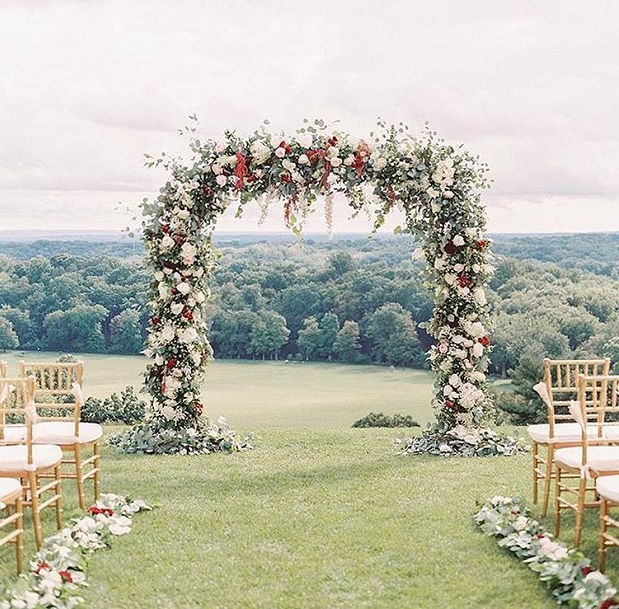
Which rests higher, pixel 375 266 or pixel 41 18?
pixel 41 18

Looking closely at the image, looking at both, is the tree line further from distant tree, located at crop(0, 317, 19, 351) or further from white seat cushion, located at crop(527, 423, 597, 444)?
white seat cushion, located at crop(527, 423, 597, 444)

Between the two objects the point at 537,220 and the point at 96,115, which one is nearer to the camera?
the point at 96,115

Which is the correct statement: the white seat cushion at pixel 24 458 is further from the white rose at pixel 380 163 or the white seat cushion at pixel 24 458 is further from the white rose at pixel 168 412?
the white rose at pixel 380 163

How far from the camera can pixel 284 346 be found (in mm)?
22469

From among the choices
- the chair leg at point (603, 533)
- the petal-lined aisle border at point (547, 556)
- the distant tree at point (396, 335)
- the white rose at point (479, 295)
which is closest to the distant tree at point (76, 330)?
the distant tree at point (396, 335)

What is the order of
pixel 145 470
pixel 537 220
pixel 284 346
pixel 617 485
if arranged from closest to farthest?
pixel 617 485, pixel 145 470, pixel 537 220, pixel 284 346

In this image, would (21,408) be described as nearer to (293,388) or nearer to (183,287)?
(183,287)

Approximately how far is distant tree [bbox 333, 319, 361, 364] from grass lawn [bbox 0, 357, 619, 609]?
12.5m

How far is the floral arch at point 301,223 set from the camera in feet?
26.4

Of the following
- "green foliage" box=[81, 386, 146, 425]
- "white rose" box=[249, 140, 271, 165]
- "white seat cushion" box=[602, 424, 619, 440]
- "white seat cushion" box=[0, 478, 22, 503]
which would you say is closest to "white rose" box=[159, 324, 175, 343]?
"white rose" box=[249, 140, 271, 165]

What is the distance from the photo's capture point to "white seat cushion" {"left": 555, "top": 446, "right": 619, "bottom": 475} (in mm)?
4992

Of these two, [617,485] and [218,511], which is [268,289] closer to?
[218,511]

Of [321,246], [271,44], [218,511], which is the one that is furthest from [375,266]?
[218,511]

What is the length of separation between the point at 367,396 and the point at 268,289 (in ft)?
13.1
